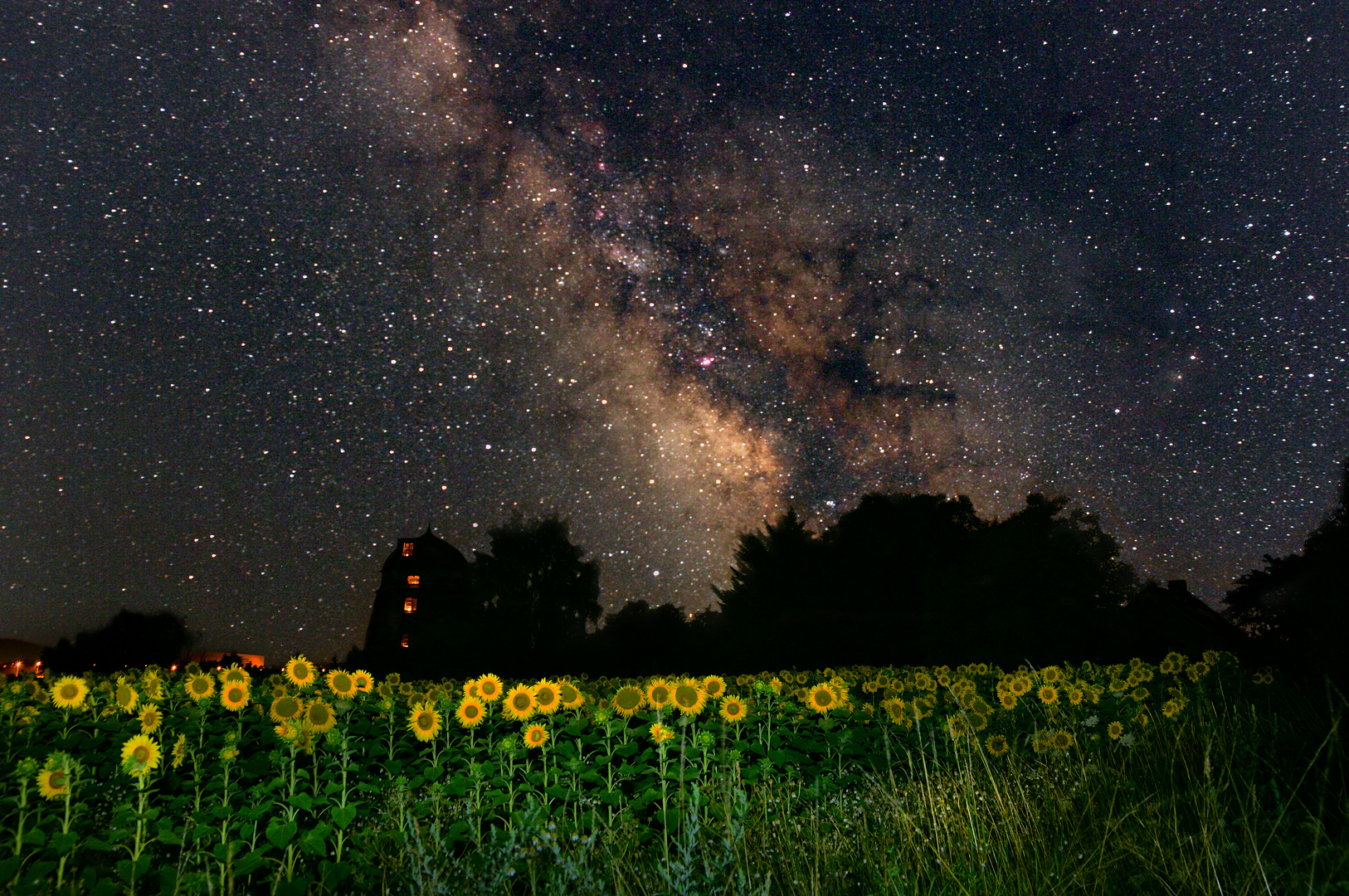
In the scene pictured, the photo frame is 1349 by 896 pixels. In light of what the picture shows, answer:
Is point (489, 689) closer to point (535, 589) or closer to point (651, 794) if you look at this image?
point (651, 794)

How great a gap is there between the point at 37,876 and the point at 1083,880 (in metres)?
4.24

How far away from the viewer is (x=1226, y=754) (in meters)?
4.43

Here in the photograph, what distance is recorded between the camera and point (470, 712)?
505 cm

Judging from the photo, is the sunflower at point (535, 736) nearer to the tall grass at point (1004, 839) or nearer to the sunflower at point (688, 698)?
the tall grass at point (1004, 839)

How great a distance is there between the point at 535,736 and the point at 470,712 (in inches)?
21.0

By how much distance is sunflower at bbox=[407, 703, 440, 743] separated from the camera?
4.98 m

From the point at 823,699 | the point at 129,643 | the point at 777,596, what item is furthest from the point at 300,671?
the point at 129,643

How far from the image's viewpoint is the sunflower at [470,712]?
4.99 meters

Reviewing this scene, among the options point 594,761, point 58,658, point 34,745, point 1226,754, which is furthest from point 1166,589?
point 58,658

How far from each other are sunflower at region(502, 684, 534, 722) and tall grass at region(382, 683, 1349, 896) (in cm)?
73

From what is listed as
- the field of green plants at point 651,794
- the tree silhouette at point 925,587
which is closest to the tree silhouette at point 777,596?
the tree silhouette at point 925,587

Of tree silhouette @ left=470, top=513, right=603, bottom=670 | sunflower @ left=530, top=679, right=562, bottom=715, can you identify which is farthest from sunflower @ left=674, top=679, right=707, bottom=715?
tree silhouette @ left=470, top=513, right=603, bottom=670

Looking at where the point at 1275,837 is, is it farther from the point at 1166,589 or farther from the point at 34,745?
the point at 1166,589

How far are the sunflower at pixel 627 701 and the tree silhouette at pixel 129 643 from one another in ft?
154
